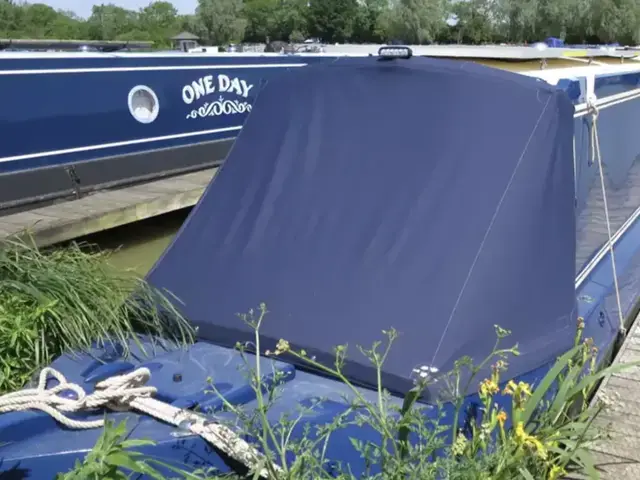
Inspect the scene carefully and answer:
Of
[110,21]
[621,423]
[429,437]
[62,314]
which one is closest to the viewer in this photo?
[429,437]

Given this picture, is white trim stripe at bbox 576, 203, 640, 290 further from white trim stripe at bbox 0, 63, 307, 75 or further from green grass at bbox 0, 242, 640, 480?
white trim stripe at bbox 0, 63, 307, 75

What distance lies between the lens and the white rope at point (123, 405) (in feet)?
7.06

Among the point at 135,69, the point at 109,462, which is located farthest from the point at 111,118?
the point at 109,462

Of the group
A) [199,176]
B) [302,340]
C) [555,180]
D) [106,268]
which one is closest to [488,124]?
[555,180]

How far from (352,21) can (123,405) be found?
292 ft

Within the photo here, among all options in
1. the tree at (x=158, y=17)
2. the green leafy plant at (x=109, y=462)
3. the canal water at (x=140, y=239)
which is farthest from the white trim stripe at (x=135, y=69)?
the tree at (x=158, y=17)

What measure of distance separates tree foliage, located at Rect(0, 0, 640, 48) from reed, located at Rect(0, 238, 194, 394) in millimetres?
46587

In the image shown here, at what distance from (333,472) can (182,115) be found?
8.04 m

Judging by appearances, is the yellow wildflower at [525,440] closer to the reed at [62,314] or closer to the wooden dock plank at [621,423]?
the wooden dock plank at [621,423]

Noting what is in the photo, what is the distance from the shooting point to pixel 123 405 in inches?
90.5

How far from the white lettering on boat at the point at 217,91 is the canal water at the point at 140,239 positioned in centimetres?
136

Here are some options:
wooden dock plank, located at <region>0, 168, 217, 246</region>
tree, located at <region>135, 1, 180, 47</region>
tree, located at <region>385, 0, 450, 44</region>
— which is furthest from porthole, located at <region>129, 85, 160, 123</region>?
tree, located at <region>135, 1, 180, 47</region>

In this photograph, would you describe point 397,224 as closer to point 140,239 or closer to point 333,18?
point 140,239

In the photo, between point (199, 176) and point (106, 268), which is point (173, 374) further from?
point (199, 176)
